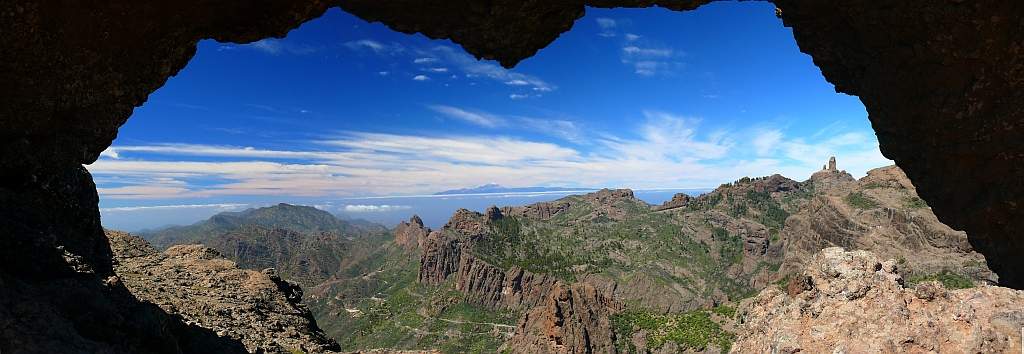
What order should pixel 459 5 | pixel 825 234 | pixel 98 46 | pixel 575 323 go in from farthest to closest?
pixel 825 234
pixel 575 323
pixel 459 5
pixel 98 46

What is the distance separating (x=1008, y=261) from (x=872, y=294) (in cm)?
694

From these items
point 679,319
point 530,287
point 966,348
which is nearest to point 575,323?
point 679,319

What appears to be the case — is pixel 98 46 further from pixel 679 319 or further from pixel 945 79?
pixel 679 319

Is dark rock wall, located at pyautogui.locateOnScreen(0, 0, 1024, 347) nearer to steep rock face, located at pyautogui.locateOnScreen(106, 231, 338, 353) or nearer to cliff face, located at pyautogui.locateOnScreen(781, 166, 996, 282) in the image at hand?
steep rock face, located at pyautogui.locateOnScreen(106, 231, 338, 353)

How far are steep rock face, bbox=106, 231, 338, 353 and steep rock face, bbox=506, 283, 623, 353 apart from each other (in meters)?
79.6

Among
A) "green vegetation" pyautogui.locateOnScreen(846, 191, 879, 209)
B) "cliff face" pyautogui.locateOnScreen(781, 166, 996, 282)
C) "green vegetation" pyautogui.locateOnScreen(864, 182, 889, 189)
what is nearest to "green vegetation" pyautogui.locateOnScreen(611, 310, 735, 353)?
"cliff face" pyautogui.locateOnScreen(781, 166, 996, 282)

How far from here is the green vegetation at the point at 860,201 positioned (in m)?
151

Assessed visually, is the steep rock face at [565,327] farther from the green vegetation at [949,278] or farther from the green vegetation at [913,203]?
the green vegetation at [913,203]

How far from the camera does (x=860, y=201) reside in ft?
512

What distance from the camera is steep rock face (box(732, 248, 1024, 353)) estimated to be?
1298cm

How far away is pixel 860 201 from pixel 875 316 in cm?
17995

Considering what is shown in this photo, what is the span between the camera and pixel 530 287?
198 meters

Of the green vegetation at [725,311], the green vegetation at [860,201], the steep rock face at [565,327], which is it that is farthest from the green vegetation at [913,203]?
the steep rock face at [565,327]

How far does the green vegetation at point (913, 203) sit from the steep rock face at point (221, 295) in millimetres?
173442
